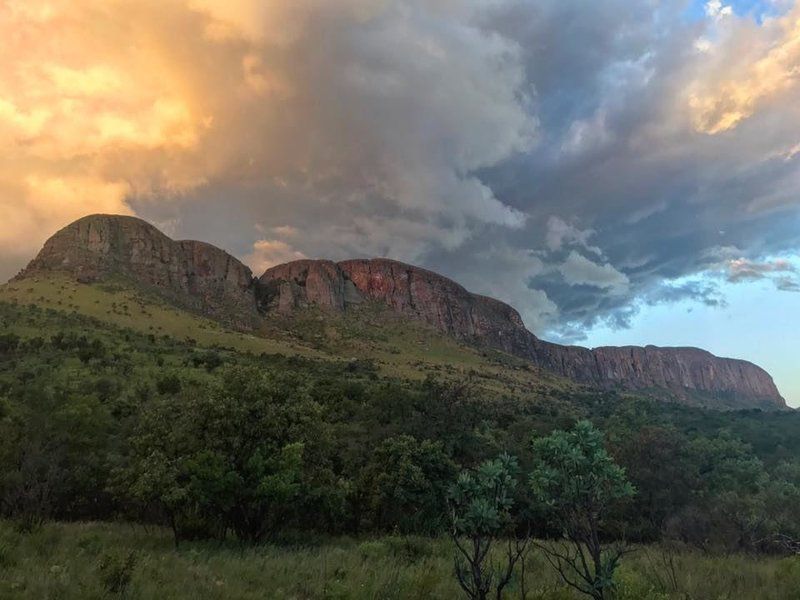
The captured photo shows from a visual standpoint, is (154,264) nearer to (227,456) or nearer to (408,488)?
(408,488)

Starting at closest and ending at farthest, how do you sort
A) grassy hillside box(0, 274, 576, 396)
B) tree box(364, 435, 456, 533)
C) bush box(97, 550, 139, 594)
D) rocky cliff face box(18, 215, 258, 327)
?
bush box(97, 550, 139, 594) → tree box(364, 435, 456, 533) → grassy hillside box(0, 274, 576, 396) → rocky cliff face box(18, 215, 258, 327)

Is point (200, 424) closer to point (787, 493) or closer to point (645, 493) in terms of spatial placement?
point (645, 493)

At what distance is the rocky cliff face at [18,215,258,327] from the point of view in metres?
135

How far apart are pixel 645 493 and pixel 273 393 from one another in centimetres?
2274

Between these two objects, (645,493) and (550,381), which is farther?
(550,381)

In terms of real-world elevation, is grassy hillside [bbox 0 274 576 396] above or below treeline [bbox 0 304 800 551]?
above

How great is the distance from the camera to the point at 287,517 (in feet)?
57.9

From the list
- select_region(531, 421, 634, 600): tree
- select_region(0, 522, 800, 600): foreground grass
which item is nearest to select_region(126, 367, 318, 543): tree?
select_region(0, 522, 800, 600): foreground grass

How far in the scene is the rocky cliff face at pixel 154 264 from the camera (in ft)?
442

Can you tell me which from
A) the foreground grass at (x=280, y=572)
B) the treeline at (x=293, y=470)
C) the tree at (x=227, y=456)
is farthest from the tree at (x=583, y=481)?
the tree at (x=227, y=456)

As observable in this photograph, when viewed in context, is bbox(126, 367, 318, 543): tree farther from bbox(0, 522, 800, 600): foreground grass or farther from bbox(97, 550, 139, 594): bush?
bbox(97, 550, 139, 594): bush

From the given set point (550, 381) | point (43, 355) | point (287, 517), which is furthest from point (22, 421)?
point (550, 381)

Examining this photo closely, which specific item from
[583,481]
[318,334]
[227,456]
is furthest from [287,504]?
[318,334]

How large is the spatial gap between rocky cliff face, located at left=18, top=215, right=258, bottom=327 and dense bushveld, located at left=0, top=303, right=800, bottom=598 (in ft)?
358
